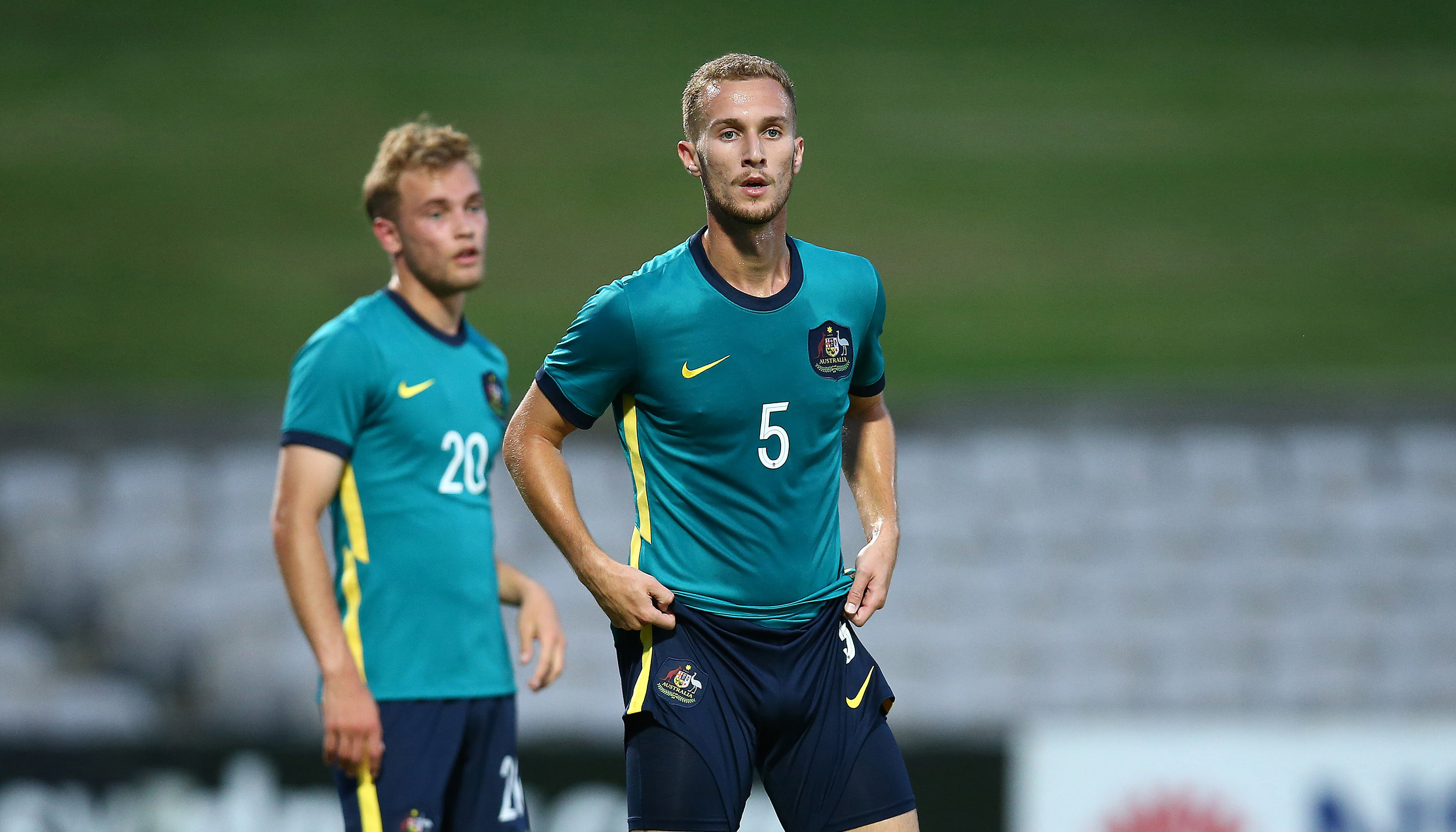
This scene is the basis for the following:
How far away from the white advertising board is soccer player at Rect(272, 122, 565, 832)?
3704 mm

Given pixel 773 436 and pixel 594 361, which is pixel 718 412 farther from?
pixel 594 361

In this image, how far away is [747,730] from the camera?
311 cm

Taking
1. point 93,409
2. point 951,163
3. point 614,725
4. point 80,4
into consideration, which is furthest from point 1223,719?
point 80,4

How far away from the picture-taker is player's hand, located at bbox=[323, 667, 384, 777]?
3.53 m

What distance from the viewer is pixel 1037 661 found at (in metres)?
7.69

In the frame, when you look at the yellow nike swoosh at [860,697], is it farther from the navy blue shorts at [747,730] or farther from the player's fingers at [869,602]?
the player's fingers at [869,602]

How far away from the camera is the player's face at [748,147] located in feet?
9.98

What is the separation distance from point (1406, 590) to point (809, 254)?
220 inches

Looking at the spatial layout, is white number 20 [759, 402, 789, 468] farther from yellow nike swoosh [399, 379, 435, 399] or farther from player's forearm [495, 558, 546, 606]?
player's forearm [495, 558, 546, 606]

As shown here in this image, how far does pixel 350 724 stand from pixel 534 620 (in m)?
0.66

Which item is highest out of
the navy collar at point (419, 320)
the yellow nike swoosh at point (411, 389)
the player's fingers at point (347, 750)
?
the navy collar at point (419, 320)

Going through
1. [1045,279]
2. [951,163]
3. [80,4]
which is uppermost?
[80,4]

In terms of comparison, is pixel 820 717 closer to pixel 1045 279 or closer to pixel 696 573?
pixel 696 573

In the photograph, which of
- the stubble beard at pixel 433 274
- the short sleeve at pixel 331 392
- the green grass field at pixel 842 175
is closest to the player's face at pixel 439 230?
the stubble beard at pixel 433 274
